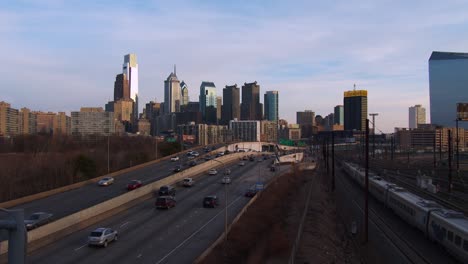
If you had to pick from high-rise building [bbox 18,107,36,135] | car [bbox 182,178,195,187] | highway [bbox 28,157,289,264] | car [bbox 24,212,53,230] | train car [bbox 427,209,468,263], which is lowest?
highway [bbox 28,157,289,264]

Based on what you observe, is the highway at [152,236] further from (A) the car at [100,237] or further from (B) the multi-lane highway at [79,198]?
(B) the multi-lane highway at [79,198]

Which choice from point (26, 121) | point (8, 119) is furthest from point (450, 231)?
point (26, 121)

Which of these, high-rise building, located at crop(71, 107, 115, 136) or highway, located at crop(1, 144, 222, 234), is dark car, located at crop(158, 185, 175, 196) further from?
high-rise building, located at crop(71, 107, 115, 136)

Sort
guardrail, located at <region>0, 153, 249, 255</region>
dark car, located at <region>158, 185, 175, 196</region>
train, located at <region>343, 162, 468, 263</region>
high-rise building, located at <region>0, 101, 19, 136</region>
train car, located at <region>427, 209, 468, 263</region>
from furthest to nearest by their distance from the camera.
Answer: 1. high-rise building, located at <region>0, 101, 19, 136</region>
2. dark car, located at <region>158, 185, 175, 196</region>
3. guardrail, located at <region>0, 153, 249, 255</region>
4. train, located at <region>343, 162, 468, 263</region>
5. train car, located at <region>427, 209, 468, 263</region>

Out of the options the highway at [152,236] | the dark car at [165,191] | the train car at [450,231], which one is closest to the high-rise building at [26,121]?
the dark car at [165,191]

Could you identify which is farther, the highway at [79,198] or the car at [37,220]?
the highway at [79,198]

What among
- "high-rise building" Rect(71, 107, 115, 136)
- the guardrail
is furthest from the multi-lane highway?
"high-rise building" Rect(71, 107, 115, 136)

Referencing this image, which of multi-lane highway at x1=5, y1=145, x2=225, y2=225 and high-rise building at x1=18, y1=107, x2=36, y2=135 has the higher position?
high-rise building at x1=18, y1=107, x2=36, y2=135
